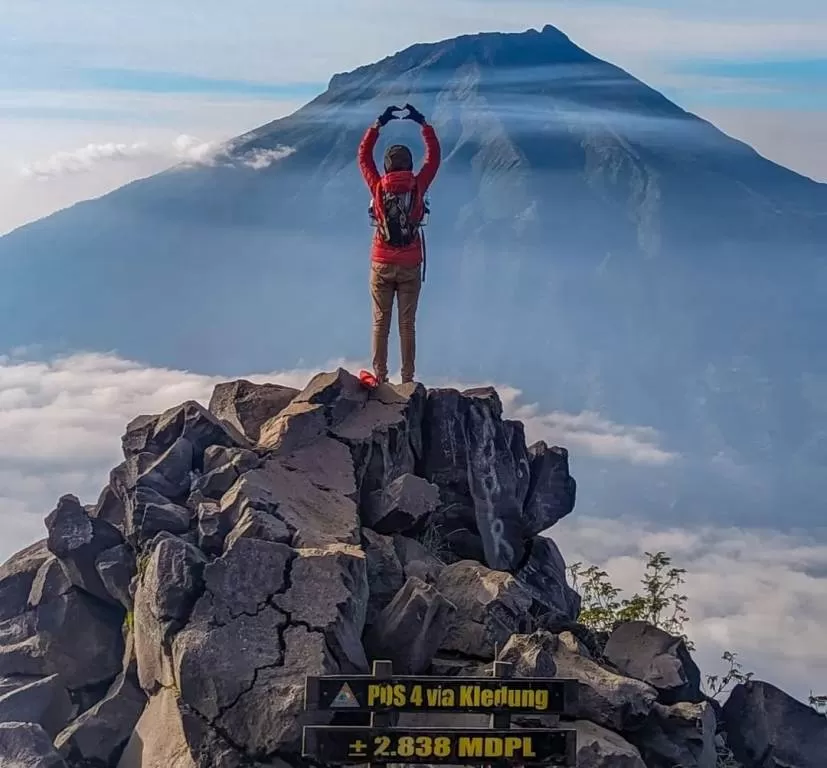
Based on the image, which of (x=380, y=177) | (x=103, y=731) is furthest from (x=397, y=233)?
(x=103, y=731)

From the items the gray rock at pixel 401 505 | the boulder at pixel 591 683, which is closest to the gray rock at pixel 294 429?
the gray rock at pixel 401 505

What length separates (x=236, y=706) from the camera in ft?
31.7

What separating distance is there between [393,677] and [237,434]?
188 inches

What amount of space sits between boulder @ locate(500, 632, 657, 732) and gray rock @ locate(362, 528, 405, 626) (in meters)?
1.38

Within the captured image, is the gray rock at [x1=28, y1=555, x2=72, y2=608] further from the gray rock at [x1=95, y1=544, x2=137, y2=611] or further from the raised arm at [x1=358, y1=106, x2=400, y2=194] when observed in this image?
the raised arm at [x1=358, y1=106, x2=400, y2=194]

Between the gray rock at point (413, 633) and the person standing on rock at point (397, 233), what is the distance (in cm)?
375

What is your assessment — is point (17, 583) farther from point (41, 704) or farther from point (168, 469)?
point (168, 469)

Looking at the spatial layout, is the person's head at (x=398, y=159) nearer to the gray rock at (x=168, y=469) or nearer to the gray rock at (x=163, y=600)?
the gray rock at (x=168, y=469)

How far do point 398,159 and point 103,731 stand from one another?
6369 mm

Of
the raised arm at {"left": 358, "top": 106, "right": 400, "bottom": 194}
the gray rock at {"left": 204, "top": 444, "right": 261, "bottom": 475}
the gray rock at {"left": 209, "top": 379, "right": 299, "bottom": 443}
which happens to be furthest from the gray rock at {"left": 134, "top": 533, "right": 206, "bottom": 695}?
the raised arm at {"left": 358, "top": 106, "right": 400, "bottom": 194}

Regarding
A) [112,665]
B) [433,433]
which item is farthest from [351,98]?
[112,665]

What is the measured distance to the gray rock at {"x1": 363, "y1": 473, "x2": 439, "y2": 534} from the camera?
40.2 ft

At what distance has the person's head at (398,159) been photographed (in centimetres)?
1322

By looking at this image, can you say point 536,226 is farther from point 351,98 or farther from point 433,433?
point 433,433
